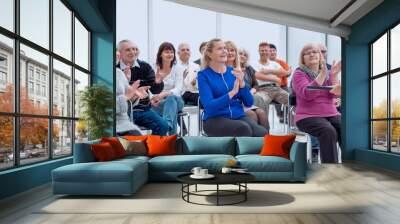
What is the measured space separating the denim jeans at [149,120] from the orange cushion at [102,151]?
10.3ft

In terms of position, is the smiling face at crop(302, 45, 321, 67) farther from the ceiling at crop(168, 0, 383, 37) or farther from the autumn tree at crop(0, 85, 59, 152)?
the autumn tree at crop(0, 85, 59, 152)

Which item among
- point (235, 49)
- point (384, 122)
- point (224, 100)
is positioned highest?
point (235, 49)

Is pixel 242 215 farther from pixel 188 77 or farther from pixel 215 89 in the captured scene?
pixel 188 77

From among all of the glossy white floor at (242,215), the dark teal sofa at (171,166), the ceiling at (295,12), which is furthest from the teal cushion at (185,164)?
the ceiling at (295,12)

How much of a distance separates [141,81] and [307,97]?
3.98 meters

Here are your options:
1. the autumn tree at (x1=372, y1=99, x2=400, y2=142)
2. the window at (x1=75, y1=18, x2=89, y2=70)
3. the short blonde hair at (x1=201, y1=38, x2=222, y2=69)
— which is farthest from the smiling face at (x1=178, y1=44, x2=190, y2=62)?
the autumn tree at (x1=372, y1=99, x2=400, y2=142)

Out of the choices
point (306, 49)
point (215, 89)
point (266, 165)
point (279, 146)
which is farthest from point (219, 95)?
point (266, 165)

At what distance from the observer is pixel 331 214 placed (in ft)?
13.4

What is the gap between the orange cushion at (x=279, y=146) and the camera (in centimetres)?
643

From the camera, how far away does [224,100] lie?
8906mm

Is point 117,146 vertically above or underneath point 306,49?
underneath

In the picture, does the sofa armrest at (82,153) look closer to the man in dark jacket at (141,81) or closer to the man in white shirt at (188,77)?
the man in dark jacket at (141,81)

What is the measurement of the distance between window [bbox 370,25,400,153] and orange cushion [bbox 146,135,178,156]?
15.5 ft

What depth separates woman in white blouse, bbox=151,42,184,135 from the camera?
9094 mm
